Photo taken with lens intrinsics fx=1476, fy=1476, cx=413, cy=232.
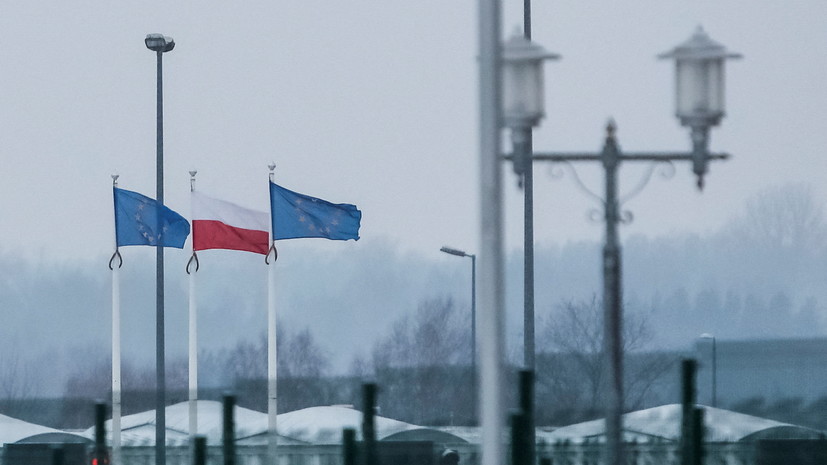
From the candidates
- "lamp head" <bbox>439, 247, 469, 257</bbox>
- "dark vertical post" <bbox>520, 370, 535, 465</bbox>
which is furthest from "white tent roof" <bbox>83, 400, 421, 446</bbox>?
"dark vertical post" <bbox>520, 370, 535, 465</bbox>

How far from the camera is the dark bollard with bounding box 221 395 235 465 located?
14031mm

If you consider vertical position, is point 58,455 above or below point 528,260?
below

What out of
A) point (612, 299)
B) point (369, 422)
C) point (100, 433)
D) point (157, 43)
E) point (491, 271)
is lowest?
point (100, 433)

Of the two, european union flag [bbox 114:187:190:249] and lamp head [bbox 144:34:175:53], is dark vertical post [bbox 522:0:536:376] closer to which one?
european union flag [bbox 114:187:190:249]

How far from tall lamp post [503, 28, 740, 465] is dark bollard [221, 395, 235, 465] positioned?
4.66 metres

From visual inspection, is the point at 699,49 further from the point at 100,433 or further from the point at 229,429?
the point at 100,433

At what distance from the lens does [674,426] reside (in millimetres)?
32719

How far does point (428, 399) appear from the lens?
47.3 metres

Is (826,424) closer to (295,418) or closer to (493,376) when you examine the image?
(295,418)

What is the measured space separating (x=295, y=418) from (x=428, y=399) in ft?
48.8

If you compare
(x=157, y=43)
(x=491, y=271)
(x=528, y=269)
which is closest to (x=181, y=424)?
(x=157, y=43)

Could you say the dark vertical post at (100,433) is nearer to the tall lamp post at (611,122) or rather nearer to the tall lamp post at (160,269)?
the tall lamp post at (611,122)

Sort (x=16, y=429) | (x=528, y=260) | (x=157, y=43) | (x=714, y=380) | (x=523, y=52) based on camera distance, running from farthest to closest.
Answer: (x=714, y=380), (x=16, y=429), (x=157, y=43), (x=528, y=260), (x=523, y=52)

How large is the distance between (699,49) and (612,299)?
1869 millimetres
